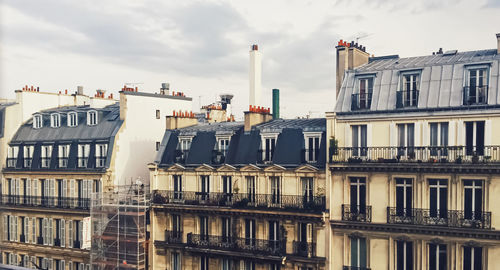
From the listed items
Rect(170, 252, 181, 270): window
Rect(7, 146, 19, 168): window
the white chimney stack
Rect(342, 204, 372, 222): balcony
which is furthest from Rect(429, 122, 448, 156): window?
Rect(7, 146, 19, 168): window

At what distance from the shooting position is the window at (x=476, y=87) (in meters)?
23.5

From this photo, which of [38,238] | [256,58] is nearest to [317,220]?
[256,58]

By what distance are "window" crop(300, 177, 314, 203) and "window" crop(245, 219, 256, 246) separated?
3.54 m

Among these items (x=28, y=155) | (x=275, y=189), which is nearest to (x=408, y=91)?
(x=275, y=189)

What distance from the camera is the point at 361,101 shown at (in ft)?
87.7

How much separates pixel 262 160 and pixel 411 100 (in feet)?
29.7

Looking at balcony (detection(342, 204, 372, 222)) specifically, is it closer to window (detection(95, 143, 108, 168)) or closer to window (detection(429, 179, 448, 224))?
window (detection(429, 179, 448, 224))

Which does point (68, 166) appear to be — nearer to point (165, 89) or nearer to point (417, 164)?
point (165, 89)

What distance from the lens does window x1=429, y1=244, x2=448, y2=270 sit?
949 inches

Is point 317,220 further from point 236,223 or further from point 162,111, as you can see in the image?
point 162,111

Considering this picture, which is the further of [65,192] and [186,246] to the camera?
[65,192]

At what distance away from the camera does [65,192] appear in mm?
37250

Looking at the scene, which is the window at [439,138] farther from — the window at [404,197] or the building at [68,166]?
the building at [68,166]

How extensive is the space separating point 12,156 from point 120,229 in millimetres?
13706
